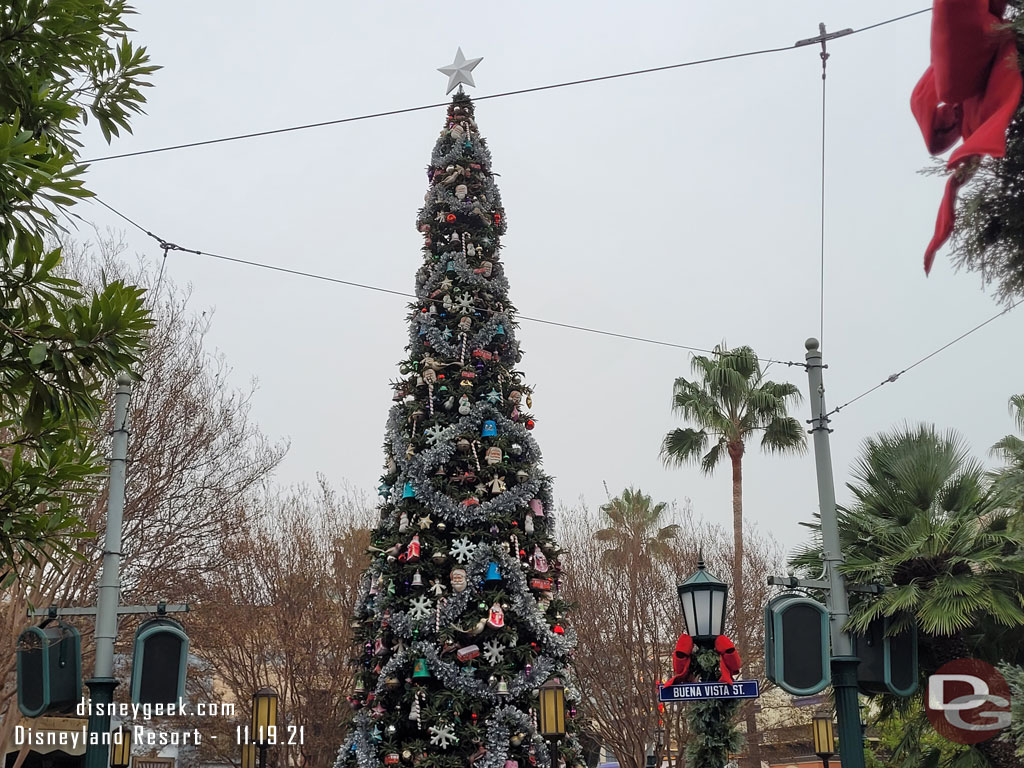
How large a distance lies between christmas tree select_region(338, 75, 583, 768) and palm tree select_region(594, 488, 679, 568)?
12601mm

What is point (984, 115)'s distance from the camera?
7.47 ft

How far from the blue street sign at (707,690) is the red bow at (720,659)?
168mm

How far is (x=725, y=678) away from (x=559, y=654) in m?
5.34

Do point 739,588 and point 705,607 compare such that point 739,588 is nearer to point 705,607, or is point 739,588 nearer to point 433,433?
point 433,433

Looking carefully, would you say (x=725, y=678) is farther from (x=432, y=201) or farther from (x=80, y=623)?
(x=80, y=623)

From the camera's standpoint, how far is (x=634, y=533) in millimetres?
26219

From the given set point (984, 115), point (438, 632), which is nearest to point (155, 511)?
point (438, 632)

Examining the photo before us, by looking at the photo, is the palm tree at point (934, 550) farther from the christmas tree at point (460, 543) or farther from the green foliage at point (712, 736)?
the christmas tree at point (460, 543)

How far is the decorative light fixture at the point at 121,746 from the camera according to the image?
517 inches

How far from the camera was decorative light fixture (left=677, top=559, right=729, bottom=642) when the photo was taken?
6719mm

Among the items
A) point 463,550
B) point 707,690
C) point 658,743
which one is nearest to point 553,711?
point 707,690

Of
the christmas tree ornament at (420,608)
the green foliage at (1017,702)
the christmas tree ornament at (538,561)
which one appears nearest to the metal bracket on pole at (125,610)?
the christmas tree ornament at (420,608)

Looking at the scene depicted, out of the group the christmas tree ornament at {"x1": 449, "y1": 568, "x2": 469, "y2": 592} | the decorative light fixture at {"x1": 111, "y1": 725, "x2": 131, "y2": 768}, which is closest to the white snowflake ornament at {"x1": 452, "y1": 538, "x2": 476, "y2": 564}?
the christmas tree ornament at {"x1": 449, "y1": 568, "x2": 469, "y2": 592}

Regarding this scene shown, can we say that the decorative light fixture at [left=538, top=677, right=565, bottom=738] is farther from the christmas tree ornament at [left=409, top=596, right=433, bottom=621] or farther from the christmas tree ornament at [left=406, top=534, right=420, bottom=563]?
the christmas tree ornament at [left=406, top=534, right=420, bottom=563]
